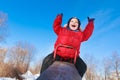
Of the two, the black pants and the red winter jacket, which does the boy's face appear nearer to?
the red winter jacket

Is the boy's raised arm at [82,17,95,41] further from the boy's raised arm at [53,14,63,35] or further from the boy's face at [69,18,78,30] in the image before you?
the boy's raised arm at [53,14,63,35]

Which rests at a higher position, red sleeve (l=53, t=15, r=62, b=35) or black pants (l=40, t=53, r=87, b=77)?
red sleeve (l=53, t=15, r=62, b=35)

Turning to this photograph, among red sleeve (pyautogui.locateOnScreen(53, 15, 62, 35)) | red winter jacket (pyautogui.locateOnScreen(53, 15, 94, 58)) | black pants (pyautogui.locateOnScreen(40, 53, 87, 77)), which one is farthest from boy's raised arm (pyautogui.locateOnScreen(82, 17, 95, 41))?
black pants (pyautogui.locateOnScreen(40, 53, 87, 77))

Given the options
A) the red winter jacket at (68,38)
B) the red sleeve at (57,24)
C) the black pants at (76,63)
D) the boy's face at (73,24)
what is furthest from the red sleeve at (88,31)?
the black pants at (76,63)

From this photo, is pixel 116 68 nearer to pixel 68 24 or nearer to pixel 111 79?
pixel 111 79

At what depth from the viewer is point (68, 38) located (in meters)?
3.79

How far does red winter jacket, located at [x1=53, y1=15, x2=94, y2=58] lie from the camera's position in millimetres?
3585

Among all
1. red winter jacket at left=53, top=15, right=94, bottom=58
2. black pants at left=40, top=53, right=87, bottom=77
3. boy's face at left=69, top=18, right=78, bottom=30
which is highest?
boy's face at left=69, top=18, right=78, bottom=30

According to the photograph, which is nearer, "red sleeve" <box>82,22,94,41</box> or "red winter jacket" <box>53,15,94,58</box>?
"red winter jacket" <box>53,15,94,58</box>

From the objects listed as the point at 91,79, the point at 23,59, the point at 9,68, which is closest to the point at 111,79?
the point at 91,79

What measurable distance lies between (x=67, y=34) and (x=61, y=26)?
34 cm

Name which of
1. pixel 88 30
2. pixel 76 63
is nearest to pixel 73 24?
pixel 88 30

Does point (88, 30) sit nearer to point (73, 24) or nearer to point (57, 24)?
point (73, 24)

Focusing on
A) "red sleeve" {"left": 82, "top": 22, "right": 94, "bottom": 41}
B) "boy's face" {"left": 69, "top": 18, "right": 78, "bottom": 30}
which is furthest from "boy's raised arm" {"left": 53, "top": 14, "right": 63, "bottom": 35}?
"red sleeve" {"left": 82, "top": 22, "right": 94, "bottom": 41}
